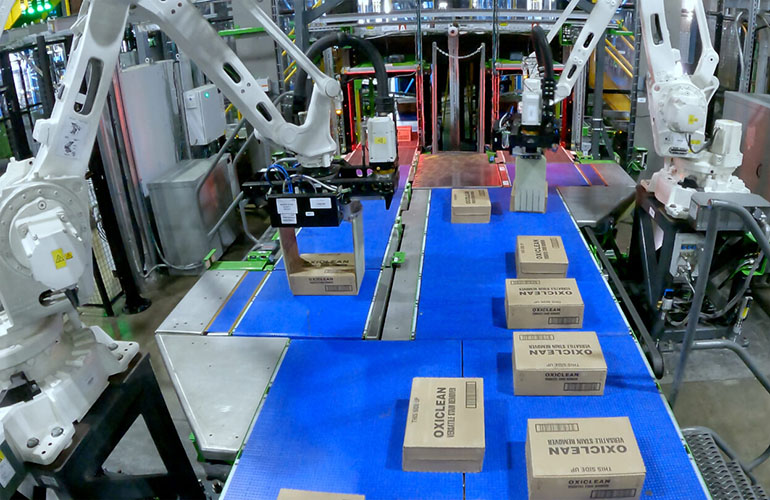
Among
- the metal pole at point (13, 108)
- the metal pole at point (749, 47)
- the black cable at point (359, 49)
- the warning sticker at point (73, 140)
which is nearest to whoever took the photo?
the warning sticker at point (73, 140)

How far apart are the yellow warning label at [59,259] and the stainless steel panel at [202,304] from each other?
1348mm

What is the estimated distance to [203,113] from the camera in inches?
292

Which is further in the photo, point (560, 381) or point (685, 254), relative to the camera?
point (685, 254)

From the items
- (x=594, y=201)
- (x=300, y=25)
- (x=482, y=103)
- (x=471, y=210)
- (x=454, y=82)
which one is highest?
(x=300, y=25)

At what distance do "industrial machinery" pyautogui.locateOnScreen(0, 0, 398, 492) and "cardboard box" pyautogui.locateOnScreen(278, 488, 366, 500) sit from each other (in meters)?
0.99

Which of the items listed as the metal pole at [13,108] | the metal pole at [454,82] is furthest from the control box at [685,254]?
the metal pole at [13,108]

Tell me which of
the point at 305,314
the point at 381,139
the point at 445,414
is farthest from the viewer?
the point at 305,314

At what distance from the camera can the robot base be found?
2475mm

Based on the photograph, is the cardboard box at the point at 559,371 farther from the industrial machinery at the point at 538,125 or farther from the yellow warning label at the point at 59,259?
the industrial machinery at the point at 538,125

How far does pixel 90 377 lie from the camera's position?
2797 mm

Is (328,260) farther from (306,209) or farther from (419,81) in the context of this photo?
(419,81)

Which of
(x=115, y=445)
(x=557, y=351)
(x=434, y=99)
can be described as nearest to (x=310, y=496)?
(x=115, y=445)

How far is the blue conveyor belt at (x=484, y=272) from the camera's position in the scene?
3688mm

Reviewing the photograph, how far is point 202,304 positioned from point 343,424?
65.8 inches
